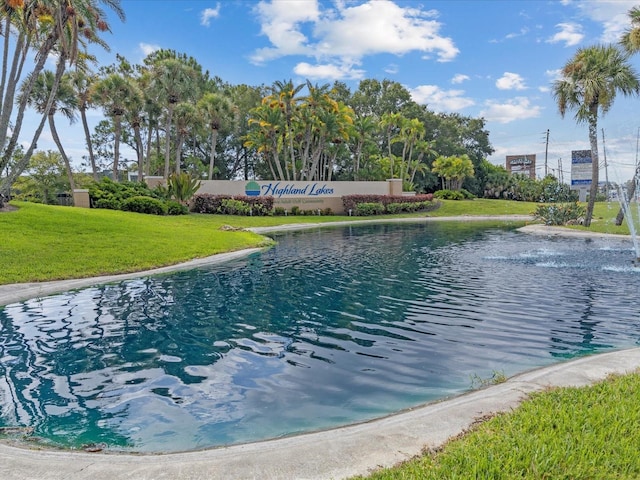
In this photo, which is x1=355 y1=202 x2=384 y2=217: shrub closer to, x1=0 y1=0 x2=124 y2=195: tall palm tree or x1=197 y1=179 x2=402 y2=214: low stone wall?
x1=197 y1=179 x2=402 y2=214: low stone wall

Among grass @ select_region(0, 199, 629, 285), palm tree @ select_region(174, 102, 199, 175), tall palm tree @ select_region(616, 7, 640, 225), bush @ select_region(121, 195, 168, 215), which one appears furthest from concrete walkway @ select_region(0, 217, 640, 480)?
palm tree @ select_region(174, 102, 199, 175)

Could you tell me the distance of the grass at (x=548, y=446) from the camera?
3.09 meters

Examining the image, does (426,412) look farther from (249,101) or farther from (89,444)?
(249,101)

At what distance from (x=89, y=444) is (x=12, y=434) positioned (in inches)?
34.6

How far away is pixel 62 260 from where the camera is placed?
13891mm

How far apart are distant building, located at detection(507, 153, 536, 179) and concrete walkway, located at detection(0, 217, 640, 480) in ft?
310

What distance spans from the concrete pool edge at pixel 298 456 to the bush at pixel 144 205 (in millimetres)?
28873

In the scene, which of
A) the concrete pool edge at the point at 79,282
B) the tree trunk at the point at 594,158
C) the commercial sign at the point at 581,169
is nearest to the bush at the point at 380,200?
the tree trunk at the point at 594,158

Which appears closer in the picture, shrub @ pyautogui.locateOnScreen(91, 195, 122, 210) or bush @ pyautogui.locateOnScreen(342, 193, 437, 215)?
shrub @ pyautogui.locateOnScreen(91, 195, 122, 210)

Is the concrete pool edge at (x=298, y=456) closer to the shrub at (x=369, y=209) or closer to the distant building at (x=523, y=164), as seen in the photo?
the shrub at (x=369, y=209)

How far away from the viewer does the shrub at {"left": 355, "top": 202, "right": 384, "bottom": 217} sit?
42.9 meters

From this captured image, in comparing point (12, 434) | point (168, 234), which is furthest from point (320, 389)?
point (168, 234)

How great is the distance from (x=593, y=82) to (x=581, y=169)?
56607mm

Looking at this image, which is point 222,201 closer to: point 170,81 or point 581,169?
point 170,81
